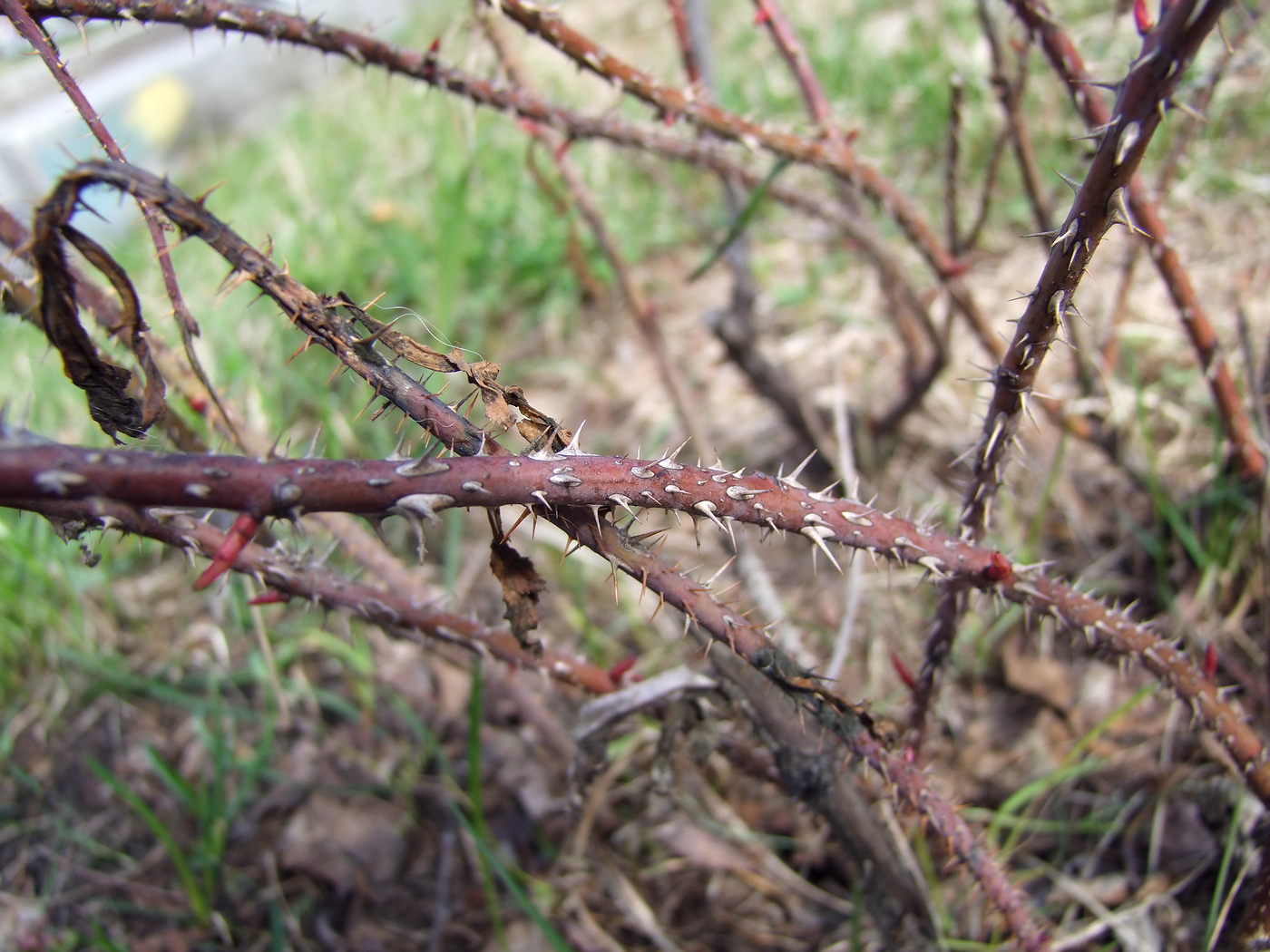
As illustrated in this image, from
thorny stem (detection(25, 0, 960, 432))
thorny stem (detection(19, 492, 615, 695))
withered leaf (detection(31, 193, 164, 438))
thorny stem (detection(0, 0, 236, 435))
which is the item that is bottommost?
thorny stem (detection(19, 492, 615, 695))

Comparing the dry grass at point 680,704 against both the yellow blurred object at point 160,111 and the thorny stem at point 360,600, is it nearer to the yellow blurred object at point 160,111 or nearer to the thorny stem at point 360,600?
the thorny stem at point 360,600

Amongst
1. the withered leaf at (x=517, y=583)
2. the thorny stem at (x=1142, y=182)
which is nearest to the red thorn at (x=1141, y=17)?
the thorny stem at (x=1142, y=182)

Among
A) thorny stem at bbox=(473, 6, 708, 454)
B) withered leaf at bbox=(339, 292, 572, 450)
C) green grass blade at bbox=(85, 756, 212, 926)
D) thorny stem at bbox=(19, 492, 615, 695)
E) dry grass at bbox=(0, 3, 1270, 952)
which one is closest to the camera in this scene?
withered leaf at bbox=(339, 292, 572, 450)

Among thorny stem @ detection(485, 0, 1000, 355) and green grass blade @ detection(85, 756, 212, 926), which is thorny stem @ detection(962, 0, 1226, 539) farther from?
green grass blade @ detection(85, 756, 212, 926)

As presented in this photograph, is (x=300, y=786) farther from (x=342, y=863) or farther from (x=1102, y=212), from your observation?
(x=1102, y=212)

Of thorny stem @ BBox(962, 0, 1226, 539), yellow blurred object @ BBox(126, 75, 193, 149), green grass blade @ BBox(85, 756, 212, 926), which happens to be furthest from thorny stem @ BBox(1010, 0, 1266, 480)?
Answer: yellow blurred object @ BBox(126, 75, 193, 149)

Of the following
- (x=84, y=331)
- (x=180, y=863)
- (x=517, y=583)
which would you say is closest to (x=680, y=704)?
(x=517, y=583)

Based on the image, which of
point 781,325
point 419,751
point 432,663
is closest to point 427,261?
point 781,325
